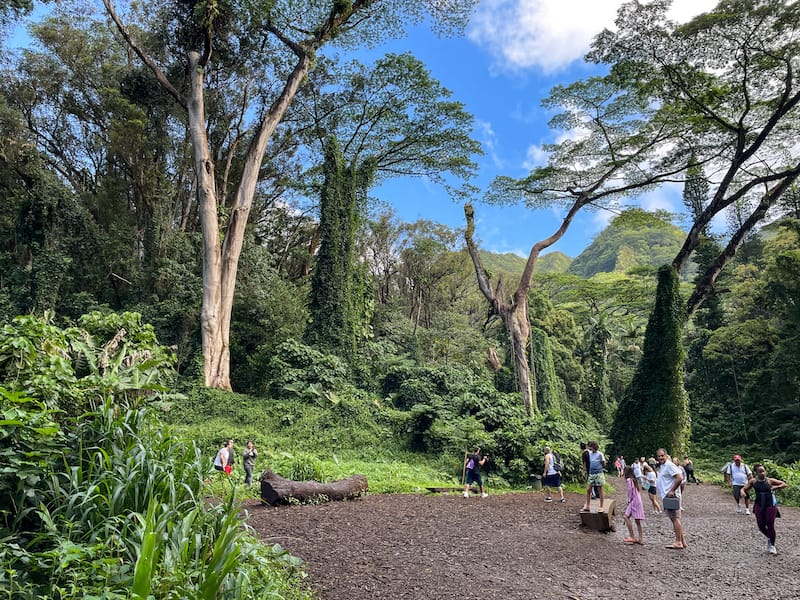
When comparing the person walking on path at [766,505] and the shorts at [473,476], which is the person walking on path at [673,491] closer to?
the person walking on path at [766,505]

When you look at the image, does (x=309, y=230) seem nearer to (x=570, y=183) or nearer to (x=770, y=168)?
(x=570, y=183)

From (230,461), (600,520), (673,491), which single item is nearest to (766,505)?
(673,491)

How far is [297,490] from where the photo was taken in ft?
24.1

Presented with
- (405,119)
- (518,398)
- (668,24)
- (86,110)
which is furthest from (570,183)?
(86,110)

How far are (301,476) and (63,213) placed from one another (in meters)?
17.8

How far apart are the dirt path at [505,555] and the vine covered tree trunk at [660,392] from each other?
7.45m

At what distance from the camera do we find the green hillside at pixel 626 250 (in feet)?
201

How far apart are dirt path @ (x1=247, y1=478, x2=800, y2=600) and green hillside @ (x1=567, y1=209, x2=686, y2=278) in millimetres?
54044

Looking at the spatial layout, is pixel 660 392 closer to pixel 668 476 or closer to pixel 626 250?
pixel 668 476

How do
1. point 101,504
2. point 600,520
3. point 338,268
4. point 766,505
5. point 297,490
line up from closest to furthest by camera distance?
point 101,504
point 766,505
point 600,520
point 297,490
point 338,268

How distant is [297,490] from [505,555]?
328 centimetres

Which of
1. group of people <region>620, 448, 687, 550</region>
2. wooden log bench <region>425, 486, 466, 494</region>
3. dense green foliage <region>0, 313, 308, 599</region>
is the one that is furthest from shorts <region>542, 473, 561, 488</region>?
dense green foliage <region>0, 313, 308, 599</region>

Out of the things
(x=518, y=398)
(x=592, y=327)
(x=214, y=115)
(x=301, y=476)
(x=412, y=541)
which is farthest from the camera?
(x=592, y=327)

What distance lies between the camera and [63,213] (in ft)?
65.1
